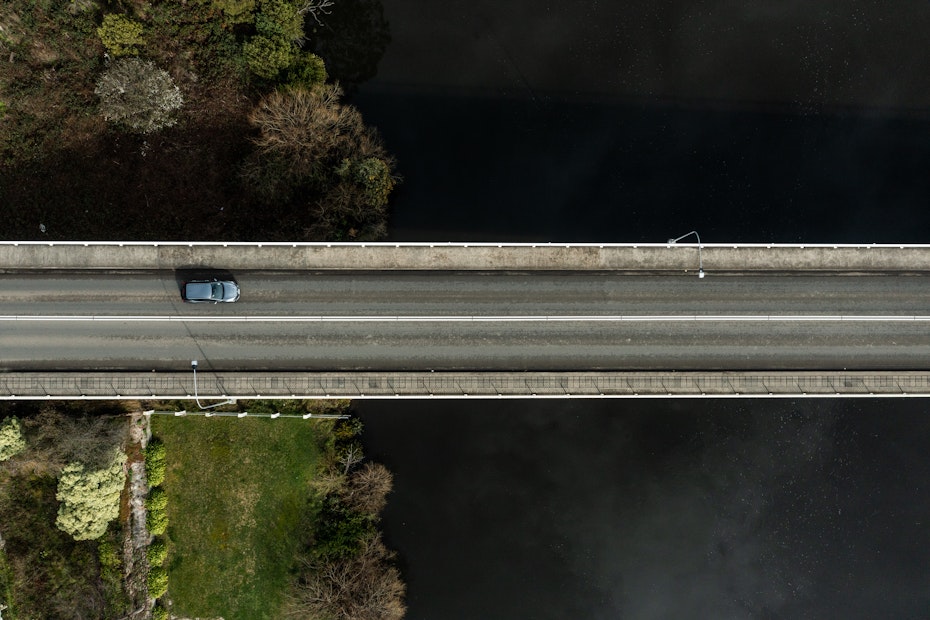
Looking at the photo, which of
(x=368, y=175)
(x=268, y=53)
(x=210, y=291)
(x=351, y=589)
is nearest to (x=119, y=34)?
(x=268, y=53)

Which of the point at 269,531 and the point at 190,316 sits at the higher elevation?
the point at 190,316

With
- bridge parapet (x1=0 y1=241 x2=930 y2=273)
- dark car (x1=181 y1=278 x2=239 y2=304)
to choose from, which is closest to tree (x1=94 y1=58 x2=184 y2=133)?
bridge parapet (x1=0 y1=241 x2=930 y2=273)

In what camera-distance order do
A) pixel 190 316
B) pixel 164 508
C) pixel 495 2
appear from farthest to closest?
pixel 495 2, pixel 164 508, pixel 190 316

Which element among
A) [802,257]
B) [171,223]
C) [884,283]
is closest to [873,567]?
[884,283]

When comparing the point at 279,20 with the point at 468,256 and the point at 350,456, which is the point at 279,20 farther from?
the point at 350,456

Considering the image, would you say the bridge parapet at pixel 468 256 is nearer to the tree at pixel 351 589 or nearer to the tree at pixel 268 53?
the tree at pixel 268 53

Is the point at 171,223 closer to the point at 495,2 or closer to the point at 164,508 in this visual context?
the point at 164,508

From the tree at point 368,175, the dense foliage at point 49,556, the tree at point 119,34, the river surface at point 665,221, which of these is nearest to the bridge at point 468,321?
the tree at point 368,175
